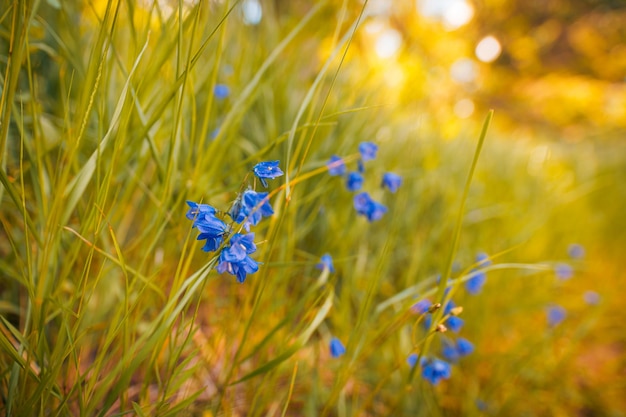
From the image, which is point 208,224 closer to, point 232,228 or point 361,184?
point 232,228

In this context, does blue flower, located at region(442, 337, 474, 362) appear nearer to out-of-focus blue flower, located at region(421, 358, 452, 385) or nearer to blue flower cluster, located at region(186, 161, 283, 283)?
out-of-focus blue flower, located at region(421, 358, 452, 385)

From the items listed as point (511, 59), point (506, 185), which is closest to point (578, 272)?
point (506, 185)

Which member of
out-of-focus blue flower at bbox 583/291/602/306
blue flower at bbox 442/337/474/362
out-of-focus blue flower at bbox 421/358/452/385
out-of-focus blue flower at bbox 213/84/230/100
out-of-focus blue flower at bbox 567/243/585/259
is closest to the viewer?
out-of-focus blue flower at bbox 421/358/452/385

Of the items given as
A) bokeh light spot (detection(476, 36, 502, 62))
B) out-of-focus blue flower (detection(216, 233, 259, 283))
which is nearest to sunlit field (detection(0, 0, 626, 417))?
out-of-focus blue flower (detection(216, 233, 259, 283))

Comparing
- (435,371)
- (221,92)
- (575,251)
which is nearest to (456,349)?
(435,371)

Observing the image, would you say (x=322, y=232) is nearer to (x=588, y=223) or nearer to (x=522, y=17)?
(x=588, y=223)

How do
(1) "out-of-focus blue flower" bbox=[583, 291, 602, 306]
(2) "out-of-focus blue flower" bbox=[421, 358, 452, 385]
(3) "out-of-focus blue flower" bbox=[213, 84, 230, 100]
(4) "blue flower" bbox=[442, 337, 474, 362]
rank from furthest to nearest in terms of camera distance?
(1) "out-of-focus blue flower" bbox=[583, 291, 602, 306] → (3) "out-of-focus blue flower" bbox=[213, 84, 230, 100] → (4) "blue flower" bbox=[442, 337, 474, 362] → (2) "out-of-focus blue flower" bbox=[421, 358, 452, 385]

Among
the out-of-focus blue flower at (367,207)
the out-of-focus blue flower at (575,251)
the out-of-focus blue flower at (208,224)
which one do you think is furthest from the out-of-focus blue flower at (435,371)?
the out-of-focus blue flower at (575,251)
